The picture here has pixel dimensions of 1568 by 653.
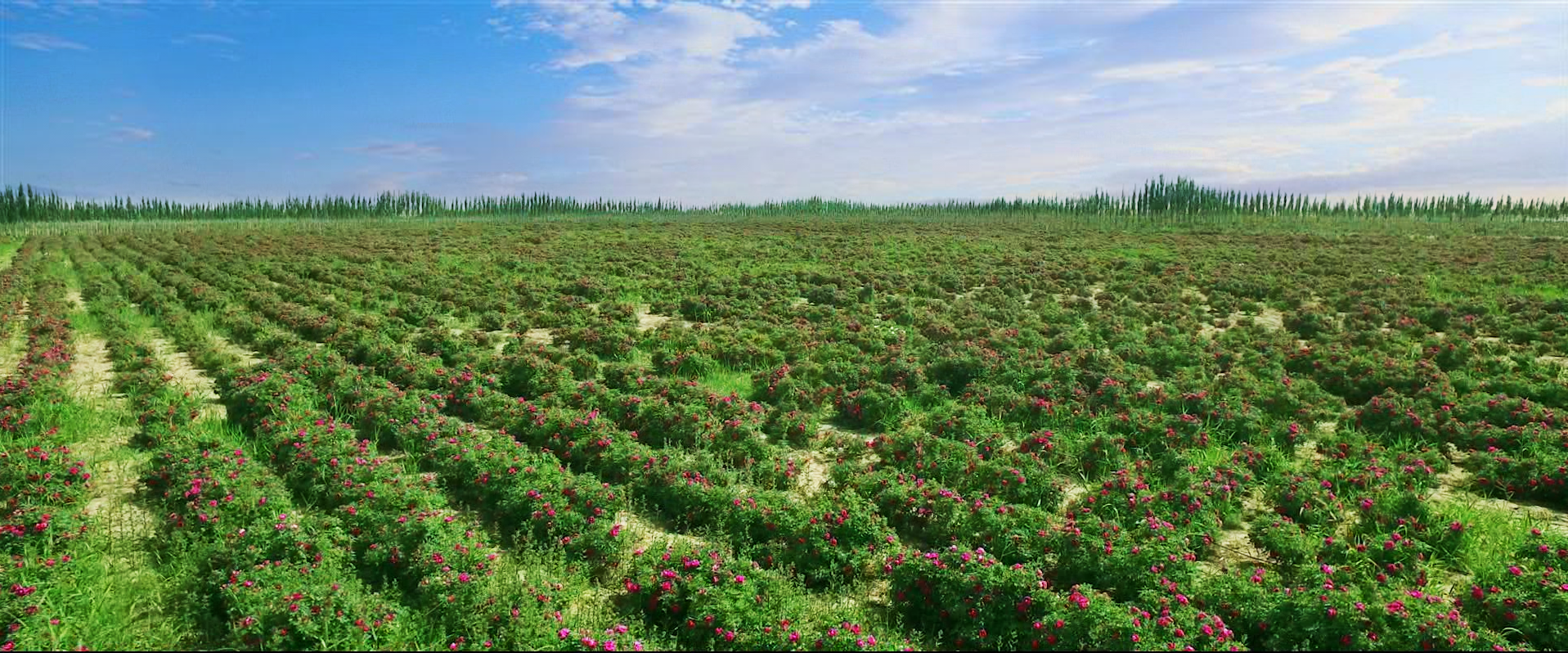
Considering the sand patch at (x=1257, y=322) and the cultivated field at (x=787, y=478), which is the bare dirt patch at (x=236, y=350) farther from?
the sand patch at (x=1257, y=322)

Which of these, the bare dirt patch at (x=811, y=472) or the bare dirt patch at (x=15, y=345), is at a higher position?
the bare dirt patch at (x=15, y=345)

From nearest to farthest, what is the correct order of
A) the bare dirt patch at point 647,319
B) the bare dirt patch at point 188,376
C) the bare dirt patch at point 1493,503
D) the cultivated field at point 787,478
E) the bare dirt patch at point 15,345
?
the cultivated field at point 787,478 → the bare dirt patch at point 1493,503 → the bare dirt patch at point 188,376 → the bare dirt patch at point 15,345 → the bare dirt patch at point 647,319

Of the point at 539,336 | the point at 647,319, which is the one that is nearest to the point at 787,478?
the point at 539,336

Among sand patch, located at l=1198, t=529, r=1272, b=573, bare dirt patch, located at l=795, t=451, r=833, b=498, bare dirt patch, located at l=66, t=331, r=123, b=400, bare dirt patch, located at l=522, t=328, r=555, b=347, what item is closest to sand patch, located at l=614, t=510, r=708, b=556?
bare dirt patch, located at l=795, t=451, r=833, b=498

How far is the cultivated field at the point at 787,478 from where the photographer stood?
6.07 m

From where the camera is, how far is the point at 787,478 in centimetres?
934

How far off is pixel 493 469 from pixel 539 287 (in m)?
17.7

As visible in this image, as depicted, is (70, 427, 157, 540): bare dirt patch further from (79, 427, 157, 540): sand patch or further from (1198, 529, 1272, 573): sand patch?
(1198, 529, 1272, 573): sand patch

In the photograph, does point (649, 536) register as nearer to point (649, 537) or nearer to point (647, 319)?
point (649, 537)

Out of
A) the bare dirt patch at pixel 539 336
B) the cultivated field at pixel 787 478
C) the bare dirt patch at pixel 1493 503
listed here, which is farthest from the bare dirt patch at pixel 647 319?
the bare dirt patch at pixel 1493 503

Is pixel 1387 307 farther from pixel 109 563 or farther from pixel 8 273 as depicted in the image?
pixel 8 273

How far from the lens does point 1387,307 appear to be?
20000mm

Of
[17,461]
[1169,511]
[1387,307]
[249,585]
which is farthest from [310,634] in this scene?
[1387,307]

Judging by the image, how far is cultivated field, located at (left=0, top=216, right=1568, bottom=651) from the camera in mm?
6070
